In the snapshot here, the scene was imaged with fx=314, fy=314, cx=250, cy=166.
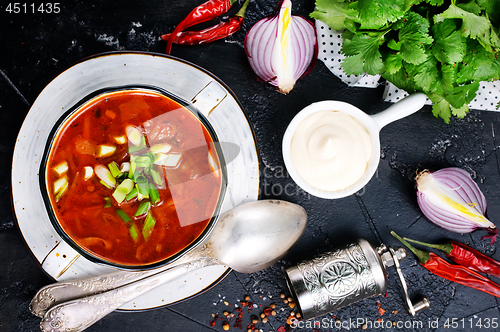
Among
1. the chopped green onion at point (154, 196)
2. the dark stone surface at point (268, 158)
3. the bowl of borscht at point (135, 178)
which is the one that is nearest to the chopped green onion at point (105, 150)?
the bowl of borscht at point (135, 178)

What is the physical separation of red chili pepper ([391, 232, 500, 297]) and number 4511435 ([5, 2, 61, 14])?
235 cm

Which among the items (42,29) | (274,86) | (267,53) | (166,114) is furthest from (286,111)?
(42,29)

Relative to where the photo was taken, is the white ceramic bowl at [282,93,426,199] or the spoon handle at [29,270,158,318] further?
the spoon handle at [29,270,158,318]

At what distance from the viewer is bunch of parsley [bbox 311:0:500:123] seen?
1.34 m

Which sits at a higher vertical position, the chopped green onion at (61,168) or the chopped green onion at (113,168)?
the chopped green onion at (61,168)

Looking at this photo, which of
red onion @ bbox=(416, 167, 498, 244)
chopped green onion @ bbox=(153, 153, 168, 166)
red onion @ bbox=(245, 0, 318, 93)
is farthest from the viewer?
red onion @ bbox=(416, 167, 498, 244)

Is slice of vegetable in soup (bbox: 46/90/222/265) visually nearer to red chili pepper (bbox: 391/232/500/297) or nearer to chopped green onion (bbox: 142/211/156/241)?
chopped green onion (bbox: 142/211/156/241)

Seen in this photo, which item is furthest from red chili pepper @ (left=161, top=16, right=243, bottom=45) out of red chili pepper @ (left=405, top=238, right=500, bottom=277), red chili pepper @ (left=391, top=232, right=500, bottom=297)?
red chili pepper @ (left=405, top=238, right=500, bottom=277)

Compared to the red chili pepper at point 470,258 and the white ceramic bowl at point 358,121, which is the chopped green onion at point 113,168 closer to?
the white ceramic bowl at point 358,121

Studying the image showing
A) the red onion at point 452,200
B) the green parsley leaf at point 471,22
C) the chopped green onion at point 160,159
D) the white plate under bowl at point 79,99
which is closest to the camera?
the green parsley leaf at point 471,22

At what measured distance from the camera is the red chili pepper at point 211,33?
1742mm

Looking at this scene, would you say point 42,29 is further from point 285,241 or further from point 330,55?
point 285,241

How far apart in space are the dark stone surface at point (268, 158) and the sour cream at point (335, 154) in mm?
240

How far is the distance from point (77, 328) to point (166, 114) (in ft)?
4.00
